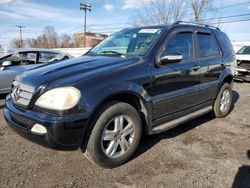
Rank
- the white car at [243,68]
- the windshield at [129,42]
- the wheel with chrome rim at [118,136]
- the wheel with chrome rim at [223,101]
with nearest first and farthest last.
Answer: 1. the wheel with chrome rim at [118,136]
2. the windshield at [129,42]
3. the wheel with chrome rim at [223,101]
4. the white car at [243,68]

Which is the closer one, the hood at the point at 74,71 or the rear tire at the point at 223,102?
the hood at the point at 74,71

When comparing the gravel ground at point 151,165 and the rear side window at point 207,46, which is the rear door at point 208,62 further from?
the gravel ground at point 151,165

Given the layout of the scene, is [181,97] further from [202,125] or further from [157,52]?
[202,125]

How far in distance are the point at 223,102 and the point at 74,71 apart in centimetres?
367

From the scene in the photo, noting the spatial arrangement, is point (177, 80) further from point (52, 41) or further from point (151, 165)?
point (52, 41)

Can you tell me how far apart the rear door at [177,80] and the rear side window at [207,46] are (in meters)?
0.26

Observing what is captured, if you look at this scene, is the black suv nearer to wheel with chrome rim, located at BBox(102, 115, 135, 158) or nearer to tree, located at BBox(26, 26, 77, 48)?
wheel with chrome rim, located at BBox(102, 115, 135, 158)

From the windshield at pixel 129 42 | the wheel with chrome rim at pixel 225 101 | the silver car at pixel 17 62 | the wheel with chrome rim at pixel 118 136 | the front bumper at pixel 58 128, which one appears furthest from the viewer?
the silver car at pixel 17 62

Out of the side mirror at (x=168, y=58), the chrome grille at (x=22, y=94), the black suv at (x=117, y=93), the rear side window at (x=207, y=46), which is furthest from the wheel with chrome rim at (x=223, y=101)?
the chrome grille at (x=22, y=94)

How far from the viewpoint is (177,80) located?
14.1 feet

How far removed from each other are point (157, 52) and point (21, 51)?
532 cm

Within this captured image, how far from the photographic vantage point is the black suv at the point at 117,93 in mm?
3117

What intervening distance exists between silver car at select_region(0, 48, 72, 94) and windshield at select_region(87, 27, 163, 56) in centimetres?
292

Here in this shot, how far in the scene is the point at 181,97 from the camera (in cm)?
440
